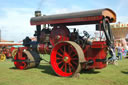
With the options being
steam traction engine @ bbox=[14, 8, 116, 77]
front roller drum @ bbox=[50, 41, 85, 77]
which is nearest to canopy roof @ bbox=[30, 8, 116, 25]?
steam traction engine @ bbox=[14, 8, 116, 77]

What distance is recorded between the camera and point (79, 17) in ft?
21.0

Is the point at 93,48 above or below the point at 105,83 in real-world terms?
above

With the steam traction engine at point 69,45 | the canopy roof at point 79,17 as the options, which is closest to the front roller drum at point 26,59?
the steam traction engine at point 69,45

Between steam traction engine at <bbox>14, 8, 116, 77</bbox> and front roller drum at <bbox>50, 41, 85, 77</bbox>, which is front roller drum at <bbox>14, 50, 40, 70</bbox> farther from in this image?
front roller drum at <bbox>50, 41, 85, 77</bbox>

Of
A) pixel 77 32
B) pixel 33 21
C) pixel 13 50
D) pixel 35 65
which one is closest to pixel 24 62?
pixel 35 65

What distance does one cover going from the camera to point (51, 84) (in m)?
5.01

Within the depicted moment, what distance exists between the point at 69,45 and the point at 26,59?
2.56m

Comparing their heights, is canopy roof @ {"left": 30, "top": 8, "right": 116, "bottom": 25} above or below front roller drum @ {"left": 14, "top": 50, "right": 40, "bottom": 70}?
above

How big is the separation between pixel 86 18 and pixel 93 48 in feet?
3.71

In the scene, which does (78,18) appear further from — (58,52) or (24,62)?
(24,62)

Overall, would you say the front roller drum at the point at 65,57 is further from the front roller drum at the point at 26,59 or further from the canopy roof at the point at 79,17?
the front roller drum at the point at 26,59

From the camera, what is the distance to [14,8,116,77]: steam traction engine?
6.16 meters

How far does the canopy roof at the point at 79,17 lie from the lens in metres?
6.09

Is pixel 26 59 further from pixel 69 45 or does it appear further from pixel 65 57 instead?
pixel 69 45
